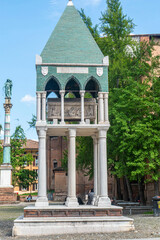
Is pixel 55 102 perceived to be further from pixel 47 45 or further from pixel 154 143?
pixel 154 143

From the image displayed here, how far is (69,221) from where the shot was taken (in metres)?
16.1

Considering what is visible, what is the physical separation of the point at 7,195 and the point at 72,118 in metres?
29.7

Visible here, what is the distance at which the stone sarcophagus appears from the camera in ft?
61.9

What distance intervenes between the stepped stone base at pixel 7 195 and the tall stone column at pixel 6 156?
0.47 metres

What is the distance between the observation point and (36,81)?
18125 mm

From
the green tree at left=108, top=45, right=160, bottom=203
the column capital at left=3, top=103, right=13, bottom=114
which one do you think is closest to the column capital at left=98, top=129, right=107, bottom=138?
the green tree at left=108, top=45, right=160, bottom=203

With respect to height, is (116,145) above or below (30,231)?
above

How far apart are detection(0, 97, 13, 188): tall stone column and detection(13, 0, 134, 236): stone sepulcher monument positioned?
28.5 metres

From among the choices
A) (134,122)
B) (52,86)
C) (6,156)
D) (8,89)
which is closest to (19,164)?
(6,156)

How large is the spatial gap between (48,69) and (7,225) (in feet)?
29.1

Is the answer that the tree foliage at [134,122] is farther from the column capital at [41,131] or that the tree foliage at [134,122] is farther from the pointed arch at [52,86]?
the column capital at [41,131]

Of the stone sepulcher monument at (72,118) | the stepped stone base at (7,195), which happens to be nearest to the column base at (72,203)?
the stone sepulcher monument at (72,118)

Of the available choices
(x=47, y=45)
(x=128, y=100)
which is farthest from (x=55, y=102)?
(x=128, y=100)

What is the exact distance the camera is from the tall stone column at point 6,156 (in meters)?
46.5
